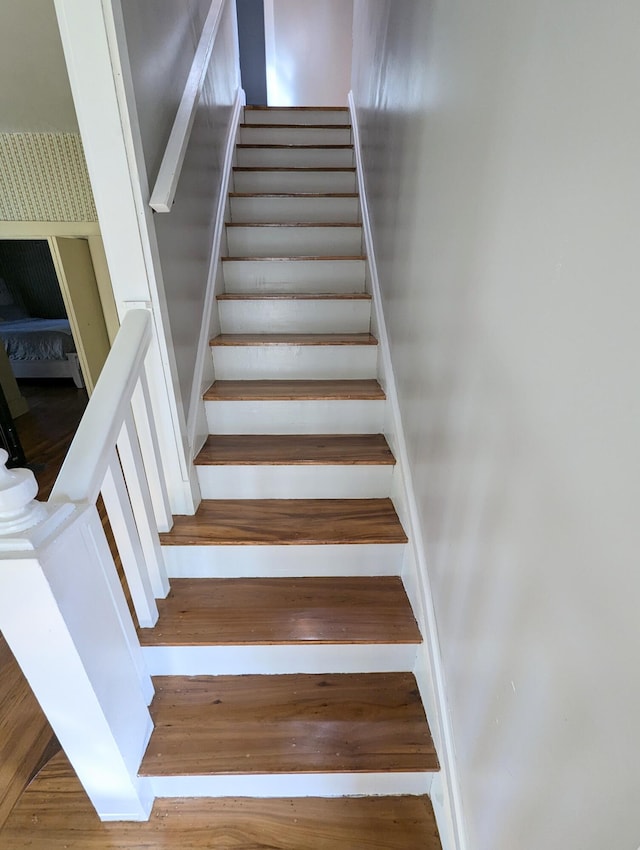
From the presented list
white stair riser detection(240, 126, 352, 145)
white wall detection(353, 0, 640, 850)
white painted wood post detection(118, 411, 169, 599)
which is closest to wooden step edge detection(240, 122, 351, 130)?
white stair riser detection(240, 126, 352, 145)

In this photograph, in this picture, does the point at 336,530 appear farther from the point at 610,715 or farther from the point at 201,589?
the point at 610,715

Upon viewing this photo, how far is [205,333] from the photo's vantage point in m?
1.76

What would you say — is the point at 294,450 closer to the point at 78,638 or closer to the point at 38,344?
the point at 78,638

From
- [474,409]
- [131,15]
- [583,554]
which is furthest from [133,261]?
[583,554]

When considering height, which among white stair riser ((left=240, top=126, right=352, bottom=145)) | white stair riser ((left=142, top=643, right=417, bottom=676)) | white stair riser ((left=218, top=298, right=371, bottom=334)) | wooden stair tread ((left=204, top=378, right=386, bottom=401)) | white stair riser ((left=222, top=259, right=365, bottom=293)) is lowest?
white stair riser ((left=142, top=643, right=417, bottom=676))

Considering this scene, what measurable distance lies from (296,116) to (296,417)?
8.02ft

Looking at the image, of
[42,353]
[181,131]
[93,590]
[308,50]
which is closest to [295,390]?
[181,131]

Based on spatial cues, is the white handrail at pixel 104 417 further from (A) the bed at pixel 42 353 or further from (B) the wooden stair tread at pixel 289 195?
(A) the bed at pixel 42 353

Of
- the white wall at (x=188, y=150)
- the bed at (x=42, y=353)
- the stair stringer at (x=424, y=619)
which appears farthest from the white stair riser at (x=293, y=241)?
the bed at (x=42, y=353)

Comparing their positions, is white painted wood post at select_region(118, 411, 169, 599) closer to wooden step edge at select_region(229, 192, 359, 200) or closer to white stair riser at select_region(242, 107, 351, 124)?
wooden step edge at select_region(229, 192, 359, 200)

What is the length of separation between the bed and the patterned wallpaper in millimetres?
2294

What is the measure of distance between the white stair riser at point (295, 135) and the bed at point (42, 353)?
2.92m

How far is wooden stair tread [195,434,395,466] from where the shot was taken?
61.0 inches

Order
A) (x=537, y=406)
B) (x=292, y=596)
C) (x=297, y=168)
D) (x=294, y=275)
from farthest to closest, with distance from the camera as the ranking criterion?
1. (x=297, y=168)
2. (x=294, y=275)
3. (x=292, y=596)
4. (x=537, y=406)
